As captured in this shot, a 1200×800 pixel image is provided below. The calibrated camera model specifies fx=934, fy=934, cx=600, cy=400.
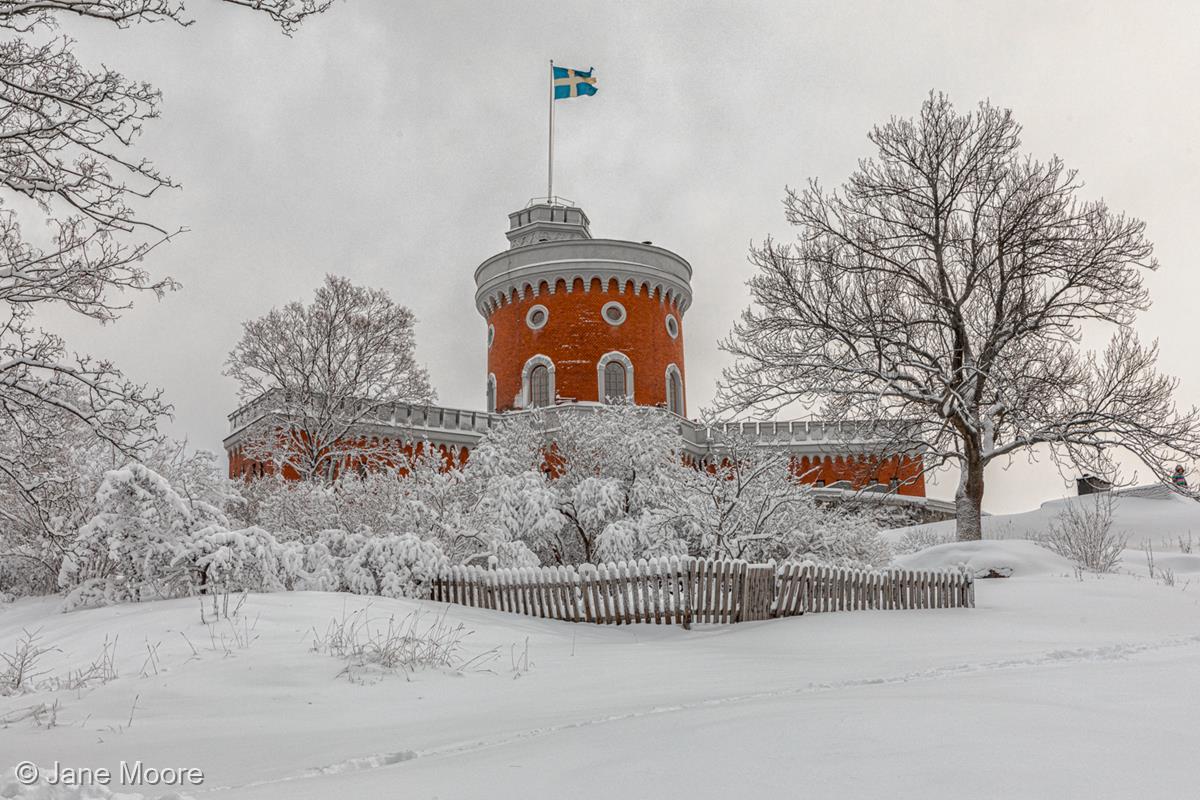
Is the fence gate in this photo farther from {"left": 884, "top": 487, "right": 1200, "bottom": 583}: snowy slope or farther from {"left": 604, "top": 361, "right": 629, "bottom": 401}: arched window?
{"left": 604, "top": 361, "right": 629, "bottom": 401}: arched window

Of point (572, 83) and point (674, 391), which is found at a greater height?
point (572, 83)

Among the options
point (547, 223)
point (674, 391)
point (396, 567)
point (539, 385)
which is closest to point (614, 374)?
point (539, 385)

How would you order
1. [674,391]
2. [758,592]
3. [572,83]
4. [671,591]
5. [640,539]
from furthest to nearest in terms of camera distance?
[572,83], [674,391], [640,539], [758,592], [671,591]

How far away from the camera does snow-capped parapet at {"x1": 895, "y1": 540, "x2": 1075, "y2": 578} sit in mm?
18266

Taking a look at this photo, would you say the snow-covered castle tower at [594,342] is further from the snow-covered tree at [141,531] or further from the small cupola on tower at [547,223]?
the snow-covered tree at [141,531]

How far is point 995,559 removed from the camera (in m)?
18.7

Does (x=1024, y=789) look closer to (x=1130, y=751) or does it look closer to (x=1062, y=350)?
(x=1130, y=751)

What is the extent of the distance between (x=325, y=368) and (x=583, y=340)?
37.9ft

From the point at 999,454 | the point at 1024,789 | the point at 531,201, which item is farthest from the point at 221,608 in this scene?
the point at 531,201

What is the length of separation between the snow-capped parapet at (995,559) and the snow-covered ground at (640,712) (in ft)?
25.3

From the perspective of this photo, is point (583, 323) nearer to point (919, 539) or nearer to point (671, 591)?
point (919, 539)

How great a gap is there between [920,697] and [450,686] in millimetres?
3438

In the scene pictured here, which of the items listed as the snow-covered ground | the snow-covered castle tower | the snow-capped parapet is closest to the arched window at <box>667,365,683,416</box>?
the snow-covered castle tower

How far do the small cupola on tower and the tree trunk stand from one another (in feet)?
76.4
